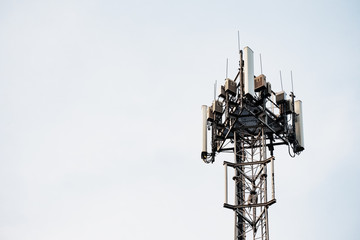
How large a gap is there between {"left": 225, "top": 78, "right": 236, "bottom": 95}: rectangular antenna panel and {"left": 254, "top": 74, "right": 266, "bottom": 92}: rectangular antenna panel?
1465mm

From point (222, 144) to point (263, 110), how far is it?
446 cm

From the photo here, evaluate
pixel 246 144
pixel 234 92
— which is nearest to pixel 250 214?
pixel 246 144

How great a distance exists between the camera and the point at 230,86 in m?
44.3

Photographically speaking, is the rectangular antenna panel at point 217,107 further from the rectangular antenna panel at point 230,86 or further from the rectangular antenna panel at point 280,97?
the rectangular antenna panel at point 280,97

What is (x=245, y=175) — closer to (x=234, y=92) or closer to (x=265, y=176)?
(x=265, y=176)

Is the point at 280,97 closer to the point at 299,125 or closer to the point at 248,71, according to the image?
the point at 299,125

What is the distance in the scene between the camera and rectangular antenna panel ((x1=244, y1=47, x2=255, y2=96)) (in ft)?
140

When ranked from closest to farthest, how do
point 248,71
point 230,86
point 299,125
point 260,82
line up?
point 248,71 → point 260,82 → point 230,86 → point 299,125

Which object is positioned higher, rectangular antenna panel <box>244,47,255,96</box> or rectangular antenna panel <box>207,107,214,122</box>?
rectangular antenna panel <box>244,47,255,96</box>

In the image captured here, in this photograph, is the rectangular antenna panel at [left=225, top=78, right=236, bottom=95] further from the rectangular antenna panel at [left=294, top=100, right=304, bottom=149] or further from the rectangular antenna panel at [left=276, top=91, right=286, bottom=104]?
the rectangular antenna panel at [left=294, top=100, right=304, bottom=149]

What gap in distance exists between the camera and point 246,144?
45.2m

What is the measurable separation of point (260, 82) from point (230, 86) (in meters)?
1.95

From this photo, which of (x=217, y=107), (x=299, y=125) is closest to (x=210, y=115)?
(x=217, y=107)

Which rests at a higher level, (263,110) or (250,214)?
(263,110)
